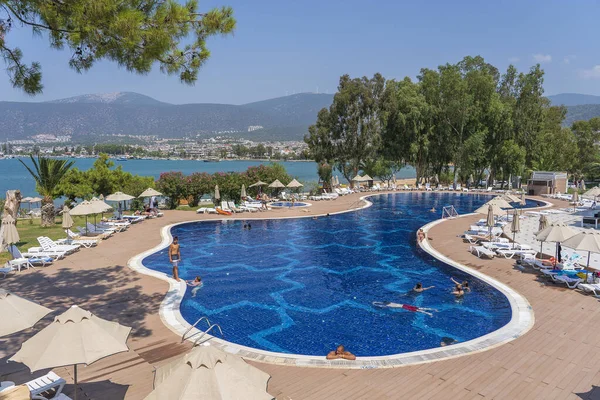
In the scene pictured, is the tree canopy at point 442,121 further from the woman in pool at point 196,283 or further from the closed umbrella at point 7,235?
the closed umbrella at point 7,235

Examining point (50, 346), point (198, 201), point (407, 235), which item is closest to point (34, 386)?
point (50, 346)

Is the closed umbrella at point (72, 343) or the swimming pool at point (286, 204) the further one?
the swimming pool at point (286, 204)

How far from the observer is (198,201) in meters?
30.8

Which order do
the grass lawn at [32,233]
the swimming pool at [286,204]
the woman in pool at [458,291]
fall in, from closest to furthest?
the woman in pool at [458,291] < the grass lawn at [32,233] < the swimming pool at [286,204]

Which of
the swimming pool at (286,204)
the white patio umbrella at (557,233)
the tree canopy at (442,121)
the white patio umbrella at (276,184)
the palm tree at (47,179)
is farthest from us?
the tree canopy at (442,121)

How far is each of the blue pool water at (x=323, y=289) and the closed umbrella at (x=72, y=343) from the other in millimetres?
4514

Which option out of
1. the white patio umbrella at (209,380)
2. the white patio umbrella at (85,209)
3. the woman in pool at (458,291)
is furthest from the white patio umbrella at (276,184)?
the white patio umbrella at (209,380)

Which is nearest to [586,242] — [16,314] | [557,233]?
Answer: [557,233]

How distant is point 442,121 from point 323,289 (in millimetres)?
32950

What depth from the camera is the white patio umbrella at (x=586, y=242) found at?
11375mm

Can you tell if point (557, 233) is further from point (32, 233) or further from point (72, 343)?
point (32, 233)

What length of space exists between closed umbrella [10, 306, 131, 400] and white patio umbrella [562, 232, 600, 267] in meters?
11.8

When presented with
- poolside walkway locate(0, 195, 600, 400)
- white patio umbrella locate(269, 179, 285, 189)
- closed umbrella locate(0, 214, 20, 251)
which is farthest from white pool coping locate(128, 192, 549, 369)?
white patio umbrella locate(269, 179, 285, 189)

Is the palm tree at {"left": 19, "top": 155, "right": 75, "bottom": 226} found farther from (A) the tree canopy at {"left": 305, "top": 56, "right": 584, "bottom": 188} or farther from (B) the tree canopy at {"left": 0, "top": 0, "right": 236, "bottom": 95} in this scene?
(A) the tree canopy at {"left": 305, "top": 56, "right": 584, "bottom": 188}
